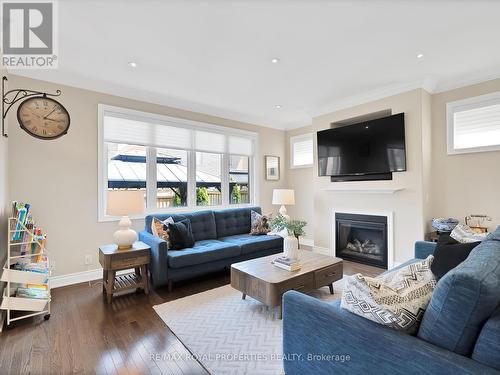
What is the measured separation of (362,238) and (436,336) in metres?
3.60

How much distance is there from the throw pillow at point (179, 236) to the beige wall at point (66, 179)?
980 millimetres

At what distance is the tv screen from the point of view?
3703 mm

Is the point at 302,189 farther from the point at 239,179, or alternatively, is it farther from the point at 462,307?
the point at 462,307

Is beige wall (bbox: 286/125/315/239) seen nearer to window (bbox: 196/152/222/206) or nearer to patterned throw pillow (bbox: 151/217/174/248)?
window (bbox: 196/152/222/206)

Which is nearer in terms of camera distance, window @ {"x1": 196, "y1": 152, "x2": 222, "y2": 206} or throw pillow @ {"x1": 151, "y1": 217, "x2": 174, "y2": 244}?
throw pillow @ {"x1": 151, "y1": 217, "x2": 174, "y2": 244}

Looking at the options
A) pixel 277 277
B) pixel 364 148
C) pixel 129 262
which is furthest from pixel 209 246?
pixel 364 148

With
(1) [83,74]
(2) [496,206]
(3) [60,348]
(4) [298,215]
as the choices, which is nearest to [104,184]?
(1) [83,74]

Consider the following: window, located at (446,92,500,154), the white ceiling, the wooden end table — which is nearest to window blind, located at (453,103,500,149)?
window, located at (446,92,500,154)

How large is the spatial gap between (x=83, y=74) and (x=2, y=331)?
2.96 metres

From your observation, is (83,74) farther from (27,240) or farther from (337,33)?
(337,33)

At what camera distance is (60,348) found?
198 cm

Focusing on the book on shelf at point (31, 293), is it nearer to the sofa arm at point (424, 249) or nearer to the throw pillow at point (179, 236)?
the throw pillow at point (179, 236)

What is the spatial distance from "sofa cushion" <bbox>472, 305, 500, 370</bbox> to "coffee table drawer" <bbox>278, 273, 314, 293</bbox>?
1580 millimetres

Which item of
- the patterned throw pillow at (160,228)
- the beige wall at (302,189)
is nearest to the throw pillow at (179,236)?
the patterned throw pillow at (160,228)
